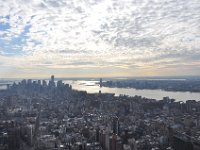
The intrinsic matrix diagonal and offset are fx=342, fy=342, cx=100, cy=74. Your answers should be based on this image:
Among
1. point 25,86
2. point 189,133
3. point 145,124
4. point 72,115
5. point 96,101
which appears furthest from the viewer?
point 25,86

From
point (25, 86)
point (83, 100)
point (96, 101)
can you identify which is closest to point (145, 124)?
point (96, 101)

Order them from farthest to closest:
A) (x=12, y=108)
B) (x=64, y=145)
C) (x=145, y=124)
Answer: (x=12, y=108), (x=145, y=124), (x=64, y=145)

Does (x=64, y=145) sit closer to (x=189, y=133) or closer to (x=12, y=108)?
(x=189, y=133)

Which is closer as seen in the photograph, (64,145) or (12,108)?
(64,145)

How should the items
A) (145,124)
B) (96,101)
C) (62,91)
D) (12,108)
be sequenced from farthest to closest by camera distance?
(62,91) < (96,101) < (12,108) < (145,124)

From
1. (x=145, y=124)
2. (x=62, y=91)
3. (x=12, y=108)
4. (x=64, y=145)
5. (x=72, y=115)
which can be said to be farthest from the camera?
(x=62, y=91)

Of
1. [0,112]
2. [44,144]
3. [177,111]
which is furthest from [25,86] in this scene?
[44,144]

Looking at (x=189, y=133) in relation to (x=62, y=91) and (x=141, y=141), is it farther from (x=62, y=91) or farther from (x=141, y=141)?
(x=62, y=91)

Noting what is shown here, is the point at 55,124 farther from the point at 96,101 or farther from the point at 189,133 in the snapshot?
the point at 96,101

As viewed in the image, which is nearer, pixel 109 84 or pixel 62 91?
pixel 62 91
